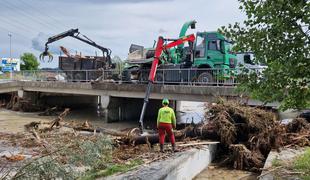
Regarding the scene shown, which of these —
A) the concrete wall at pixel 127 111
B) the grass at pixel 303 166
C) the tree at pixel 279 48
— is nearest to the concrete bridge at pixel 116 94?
the concrete wall at pixel 127 111

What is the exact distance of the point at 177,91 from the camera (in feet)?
66.1

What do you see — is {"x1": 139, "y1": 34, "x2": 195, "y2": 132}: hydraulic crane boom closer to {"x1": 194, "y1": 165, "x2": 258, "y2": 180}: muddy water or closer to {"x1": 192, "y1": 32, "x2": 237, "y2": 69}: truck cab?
{"x1": 192, "y1": 32, "x2": 237, "y2": 69}: truck cab

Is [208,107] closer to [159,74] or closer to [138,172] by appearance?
[138,172]

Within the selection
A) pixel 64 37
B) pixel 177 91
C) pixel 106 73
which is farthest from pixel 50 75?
pixel 177 91

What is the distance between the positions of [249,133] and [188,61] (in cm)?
967

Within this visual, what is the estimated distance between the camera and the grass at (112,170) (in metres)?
7.84

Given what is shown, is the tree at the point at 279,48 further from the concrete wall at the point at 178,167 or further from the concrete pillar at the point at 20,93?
the concrete pillar at the point at 20,93

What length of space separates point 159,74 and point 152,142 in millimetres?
10165

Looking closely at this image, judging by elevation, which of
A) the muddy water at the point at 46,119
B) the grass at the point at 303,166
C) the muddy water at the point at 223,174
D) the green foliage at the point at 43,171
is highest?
the green foliage at the point at 43,171

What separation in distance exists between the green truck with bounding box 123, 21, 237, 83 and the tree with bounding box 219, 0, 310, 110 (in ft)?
36.3

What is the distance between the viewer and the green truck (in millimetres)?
19641

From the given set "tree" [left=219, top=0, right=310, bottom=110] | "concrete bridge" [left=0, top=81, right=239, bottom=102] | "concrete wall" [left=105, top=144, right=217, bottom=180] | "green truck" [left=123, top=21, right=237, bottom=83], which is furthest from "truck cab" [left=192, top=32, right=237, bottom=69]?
"tree" [left=219, top=0, right=310, bottom=110]

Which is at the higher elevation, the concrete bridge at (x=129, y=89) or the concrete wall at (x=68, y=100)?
the concrete bridge at (x=129, y=89)

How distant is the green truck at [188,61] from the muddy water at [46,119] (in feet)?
11.7
